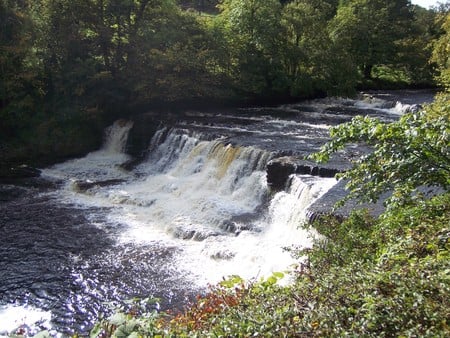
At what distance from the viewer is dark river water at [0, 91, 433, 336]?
10.3 meters

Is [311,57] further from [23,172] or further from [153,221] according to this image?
[23,172]

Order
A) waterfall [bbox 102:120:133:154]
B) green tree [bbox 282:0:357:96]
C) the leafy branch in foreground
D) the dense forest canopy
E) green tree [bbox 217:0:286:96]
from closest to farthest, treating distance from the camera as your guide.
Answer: the leafy branch in foreground
the dense forest canopy
waterfall [bbox 102:120:133:154]
green tree [bbox 217:0:286:96]
green tree [bbox 282:0:357:96]

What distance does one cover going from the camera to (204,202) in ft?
48.8

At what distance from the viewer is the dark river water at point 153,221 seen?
1034 centimetres

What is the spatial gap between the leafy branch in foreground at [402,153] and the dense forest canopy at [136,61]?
36.7 ft

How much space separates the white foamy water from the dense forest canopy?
316cm

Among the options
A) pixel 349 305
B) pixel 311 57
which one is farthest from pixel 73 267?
pixel 311 57

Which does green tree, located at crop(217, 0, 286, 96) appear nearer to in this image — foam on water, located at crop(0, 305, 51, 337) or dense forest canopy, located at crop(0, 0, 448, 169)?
dense forest canopy, located at crop(0, 0, 448, 169)

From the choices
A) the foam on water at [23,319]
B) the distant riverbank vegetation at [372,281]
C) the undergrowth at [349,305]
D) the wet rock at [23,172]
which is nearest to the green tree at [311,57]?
the wet rock at [23,172]

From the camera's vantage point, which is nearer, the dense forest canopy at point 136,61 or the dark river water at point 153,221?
the dark river water at point 153,221

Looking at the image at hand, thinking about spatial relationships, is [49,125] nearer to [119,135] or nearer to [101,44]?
[119,135]

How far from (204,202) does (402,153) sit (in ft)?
31.8

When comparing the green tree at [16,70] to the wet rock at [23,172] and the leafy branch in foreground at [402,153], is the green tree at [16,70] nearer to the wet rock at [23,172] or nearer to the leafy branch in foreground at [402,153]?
the wet rock at [23,172]

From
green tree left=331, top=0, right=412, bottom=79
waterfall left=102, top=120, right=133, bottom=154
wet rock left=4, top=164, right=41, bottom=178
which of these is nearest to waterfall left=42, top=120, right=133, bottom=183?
waterfall left=102, top=120, right=133, bottom=154
